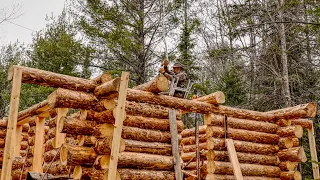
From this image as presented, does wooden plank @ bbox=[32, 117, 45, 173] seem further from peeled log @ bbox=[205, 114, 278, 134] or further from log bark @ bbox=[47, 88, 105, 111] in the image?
peeled log @ bbox=[205, 114, 278, 134]

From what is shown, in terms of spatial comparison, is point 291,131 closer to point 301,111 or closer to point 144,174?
point 301,111

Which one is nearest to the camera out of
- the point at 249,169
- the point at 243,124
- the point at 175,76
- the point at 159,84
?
the point at 159,84

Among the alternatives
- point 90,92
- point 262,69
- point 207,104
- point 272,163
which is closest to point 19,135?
point 90,92

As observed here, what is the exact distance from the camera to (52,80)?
23.6 ft

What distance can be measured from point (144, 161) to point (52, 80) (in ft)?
Answer: 8.48

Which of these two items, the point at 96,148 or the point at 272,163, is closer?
the point at 96,148

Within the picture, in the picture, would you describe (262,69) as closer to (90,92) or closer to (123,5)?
(123,5)

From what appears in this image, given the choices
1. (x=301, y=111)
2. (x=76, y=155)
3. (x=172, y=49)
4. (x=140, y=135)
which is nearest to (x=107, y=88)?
(x=76, y=155)

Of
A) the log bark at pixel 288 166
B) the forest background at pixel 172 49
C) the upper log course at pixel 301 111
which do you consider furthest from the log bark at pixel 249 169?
the forest background at pixel 172 49

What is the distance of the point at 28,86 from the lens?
21.0 metres

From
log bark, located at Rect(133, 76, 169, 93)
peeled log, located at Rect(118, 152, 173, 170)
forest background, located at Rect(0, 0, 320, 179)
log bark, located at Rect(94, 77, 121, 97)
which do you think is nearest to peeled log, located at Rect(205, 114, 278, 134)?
peeled log, located at Rect(118, 152, 173, 170)

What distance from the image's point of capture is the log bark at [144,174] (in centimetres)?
780

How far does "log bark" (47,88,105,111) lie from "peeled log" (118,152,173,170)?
3.82 feet

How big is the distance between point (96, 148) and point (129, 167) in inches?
37.4
